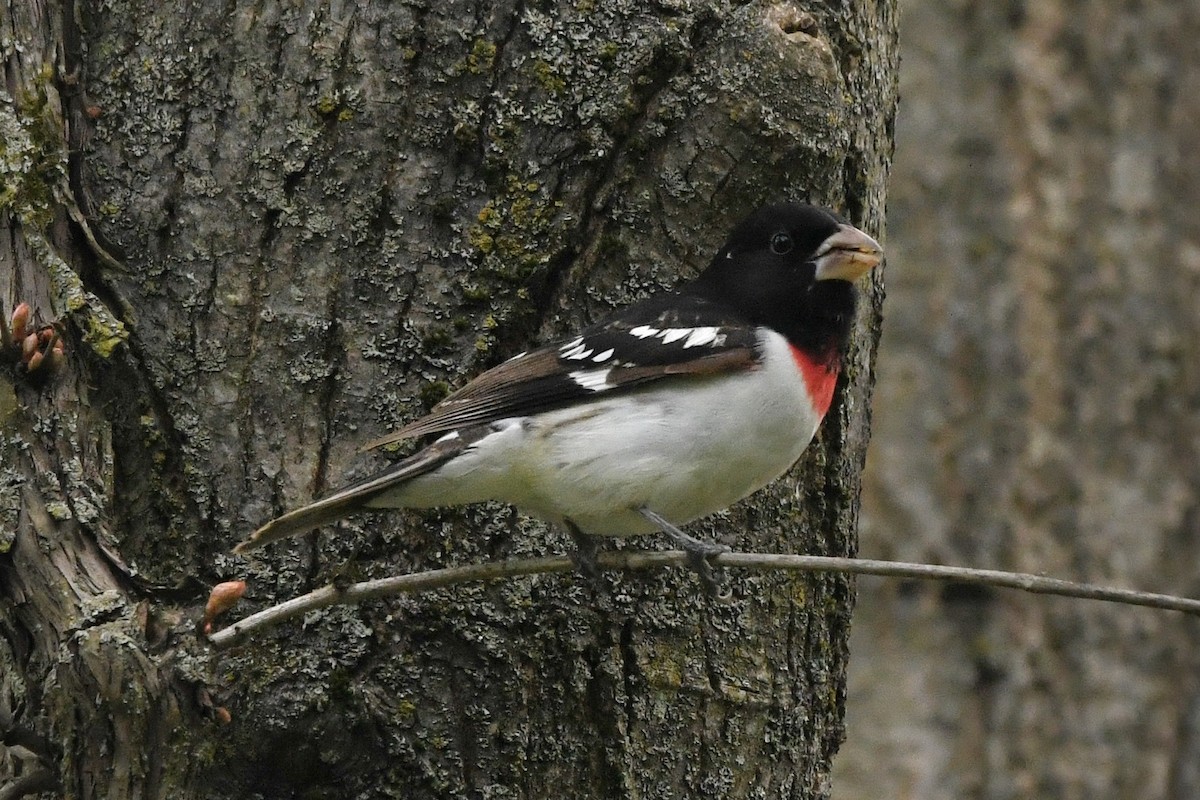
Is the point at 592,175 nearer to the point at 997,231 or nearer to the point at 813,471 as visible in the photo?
the point at 813,471

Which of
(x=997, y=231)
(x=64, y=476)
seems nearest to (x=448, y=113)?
(x=64, y=476)

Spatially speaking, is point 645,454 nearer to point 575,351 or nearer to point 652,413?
point 652,413

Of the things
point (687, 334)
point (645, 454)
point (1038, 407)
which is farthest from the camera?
point (1038, 407)

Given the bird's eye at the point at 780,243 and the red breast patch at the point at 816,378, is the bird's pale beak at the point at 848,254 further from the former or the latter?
the red breast patch at the point at 816,378

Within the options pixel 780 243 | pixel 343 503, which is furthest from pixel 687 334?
pixel 343 503

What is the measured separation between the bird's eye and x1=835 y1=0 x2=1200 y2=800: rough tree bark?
2.97 metres

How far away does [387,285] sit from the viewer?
10.5ft

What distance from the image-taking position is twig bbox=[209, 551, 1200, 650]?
7.84 ft

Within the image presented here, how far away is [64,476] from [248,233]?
26.2 inches

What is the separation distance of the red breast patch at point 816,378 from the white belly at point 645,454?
0.04 m

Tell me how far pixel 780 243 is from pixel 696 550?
2.75 ft

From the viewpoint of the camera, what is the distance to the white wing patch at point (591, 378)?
10.7 ft

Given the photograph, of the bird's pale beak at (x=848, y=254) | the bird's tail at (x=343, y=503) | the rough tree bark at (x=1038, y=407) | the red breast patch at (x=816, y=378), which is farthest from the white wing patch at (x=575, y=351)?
the rough tree bark at (x=1038, y=407)

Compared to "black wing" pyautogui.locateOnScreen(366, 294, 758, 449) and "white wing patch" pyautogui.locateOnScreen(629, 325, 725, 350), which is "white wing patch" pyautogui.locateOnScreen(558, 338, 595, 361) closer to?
"black wing" pyautogui.locateOnScreen(366, 294, 758, 449)
